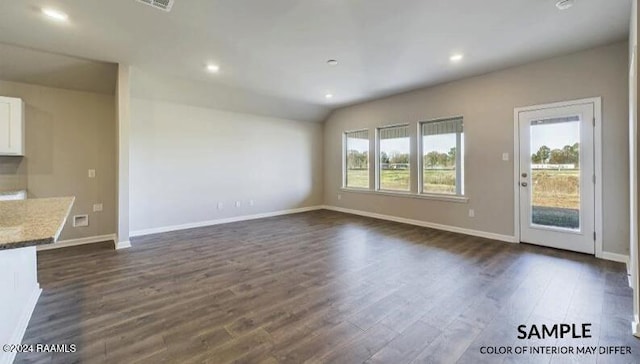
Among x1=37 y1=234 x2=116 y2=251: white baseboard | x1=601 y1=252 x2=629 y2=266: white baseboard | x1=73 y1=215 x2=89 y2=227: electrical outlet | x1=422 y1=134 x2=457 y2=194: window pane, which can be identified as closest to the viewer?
x1=601 y1=252 x2=629 y2=266: white baseboard

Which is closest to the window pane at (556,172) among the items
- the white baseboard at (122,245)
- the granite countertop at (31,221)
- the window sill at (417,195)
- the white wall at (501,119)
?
the white wall at (501,119)

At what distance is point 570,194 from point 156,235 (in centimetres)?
688

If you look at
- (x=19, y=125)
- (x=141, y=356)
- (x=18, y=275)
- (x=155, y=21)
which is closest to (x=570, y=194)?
(x=141, y=356)

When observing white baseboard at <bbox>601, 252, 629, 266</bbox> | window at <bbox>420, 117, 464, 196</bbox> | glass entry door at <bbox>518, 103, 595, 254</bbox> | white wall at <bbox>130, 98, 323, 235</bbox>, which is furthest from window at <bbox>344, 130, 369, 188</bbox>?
white baseboard at <bbox>601, 252, 629, 266</bbox>

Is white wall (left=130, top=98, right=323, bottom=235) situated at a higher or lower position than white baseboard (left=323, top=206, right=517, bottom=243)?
higher

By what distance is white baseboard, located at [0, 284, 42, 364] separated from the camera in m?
1.68

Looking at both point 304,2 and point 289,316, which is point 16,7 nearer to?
point 304,2

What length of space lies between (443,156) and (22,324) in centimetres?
616

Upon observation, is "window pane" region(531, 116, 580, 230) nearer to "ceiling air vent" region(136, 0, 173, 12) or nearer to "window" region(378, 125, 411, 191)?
"window" region(378, 125, 411, 191)

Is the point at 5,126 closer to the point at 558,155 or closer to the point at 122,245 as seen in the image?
the point at 122,245

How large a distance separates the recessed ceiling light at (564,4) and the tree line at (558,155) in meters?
2.09

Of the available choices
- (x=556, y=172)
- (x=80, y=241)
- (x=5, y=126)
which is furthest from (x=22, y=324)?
(x=556, y=172)

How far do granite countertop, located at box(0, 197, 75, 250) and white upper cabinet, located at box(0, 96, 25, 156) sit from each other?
2.75 m

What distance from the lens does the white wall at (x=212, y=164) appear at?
17.0ft
